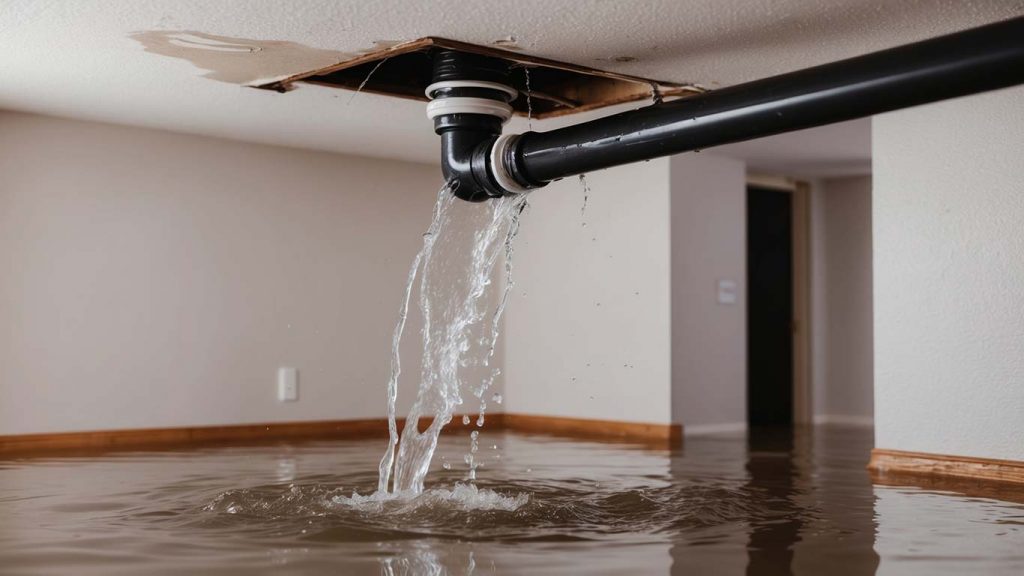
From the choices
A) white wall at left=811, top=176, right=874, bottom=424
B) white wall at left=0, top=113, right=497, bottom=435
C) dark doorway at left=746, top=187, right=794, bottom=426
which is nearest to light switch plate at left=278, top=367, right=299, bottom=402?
white wall at left=0, top=113, right=497, bottom=435

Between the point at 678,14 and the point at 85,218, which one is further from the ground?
the point at 678,14

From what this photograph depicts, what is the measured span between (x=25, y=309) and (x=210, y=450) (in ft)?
4.35

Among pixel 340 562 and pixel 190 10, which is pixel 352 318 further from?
pixel 340 562

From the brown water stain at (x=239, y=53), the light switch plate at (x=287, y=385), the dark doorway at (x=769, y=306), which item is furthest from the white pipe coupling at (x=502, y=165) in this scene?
the dark doorway at (x=769, y=306)

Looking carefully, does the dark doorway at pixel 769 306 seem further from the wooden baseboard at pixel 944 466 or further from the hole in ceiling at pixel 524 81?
the hole in ceiling at pixel 524 81

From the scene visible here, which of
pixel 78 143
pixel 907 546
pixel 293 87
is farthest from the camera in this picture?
pixel 78 143

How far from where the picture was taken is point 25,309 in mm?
6000

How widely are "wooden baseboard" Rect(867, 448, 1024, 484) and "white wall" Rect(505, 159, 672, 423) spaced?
6.48ft

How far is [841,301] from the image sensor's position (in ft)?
28.0

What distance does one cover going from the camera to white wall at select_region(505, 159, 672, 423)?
22.8 feet

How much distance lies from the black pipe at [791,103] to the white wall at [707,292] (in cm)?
308

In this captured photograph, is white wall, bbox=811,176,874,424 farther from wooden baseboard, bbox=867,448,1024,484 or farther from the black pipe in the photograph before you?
the black pipe

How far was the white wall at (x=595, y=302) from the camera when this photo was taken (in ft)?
22.8

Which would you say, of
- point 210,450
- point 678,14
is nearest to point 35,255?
point 210,450
